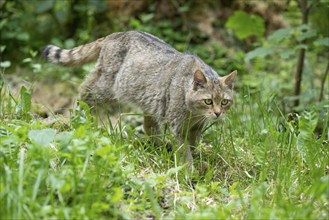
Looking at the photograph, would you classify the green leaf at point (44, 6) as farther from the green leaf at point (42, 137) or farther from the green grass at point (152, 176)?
the green leaf at point (42, 137)

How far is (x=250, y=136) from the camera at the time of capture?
437cm

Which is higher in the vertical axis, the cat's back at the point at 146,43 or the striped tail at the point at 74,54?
the cat's back at the point at 146,43

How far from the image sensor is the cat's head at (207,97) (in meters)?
4.20

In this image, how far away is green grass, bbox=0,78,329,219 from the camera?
9.05 feet

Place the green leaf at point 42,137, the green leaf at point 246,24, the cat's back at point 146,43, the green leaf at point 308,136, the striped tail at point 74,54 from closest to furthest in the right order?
the green leaf at point 42,137, the green leaf at point 308,136, the cat's back at point 146,43, the striped tail at point 74,54, the green leaf at point 246,24

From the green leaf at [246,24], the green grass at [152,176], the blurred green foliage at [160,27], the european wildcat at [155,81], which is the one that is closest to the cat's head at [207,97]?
the european wildcat at [155,81]

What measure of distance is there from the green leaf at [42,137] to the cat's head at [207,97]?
1471 mm

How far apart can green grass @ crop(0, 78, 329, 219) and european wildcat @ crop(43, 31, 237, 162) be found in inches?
10.2

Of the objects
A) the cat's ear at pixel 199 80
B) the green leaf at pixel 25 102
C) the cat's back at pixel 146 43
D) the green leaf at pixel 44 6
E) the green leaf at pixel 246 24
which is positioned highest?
the green leaf at pixel 44 6

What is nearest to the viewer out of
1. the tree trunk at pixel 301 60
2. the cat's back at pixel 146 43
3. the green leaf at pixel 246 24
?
the cat's back at pixel 146 43

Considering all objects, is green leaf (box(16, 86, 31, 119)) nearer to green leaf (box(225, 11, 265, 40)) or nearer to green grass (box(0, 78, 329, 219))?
green grass (box(0, 78, 329, 219))

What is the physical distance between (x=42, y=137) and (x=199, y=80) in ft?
5.29

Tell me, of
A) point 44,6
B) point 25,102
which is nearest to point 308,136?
point 25,102

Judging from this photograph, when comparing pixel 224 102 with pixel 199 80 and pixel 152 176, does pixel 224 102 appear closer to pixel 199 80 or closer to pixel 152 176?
pixel 199 80
